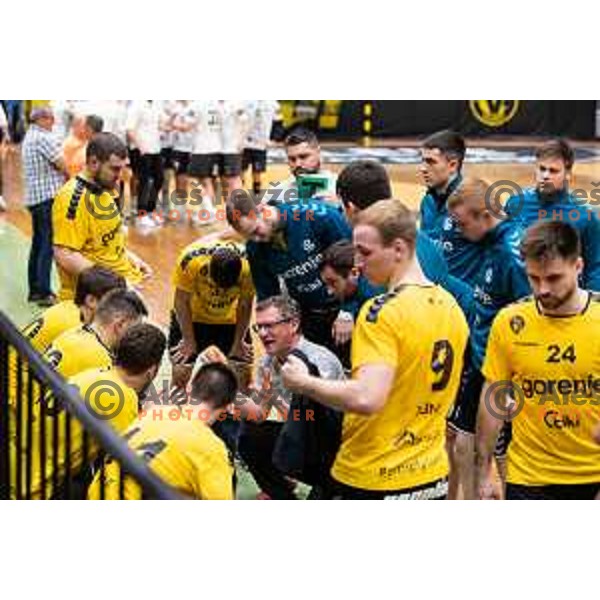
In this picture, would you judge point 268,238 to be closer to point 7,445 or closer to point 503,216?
point 503,216

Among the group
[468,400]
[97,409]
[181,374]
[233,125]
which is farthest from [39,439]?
[233,125]

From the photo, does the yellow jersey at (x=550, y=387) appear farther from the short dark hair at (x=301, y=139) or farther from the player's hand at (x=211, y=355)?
the short dark hair at (x=301, y=139)

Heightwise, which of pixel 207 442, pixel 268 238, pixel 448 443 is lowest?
pixel 448 443

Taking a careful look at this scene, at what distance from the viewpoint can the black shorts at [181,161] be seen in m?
15.7

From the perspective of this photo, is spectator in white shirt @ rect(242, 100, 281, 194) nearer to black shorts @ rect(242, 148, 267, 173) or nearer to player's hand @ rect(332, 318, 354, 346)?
black shorts @ rect(242, 148, 267, 173)

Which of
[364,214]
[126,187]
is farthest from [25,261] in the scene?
[364,214]

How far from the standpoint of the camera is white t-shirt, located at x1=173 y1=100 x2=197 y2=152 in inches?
603

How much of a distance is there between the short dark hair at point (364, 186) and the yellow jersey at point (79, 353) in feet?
4.35

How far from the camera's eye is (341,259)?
5.95m

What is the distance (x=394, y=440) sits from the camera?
15.1 feet

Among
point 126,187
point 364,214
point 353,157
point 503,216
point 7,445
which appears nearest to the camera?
point 364,214

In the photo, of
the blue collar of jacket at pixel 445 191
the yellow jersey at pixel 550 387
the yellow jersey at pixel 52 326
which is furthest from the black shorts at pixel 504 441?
the yellow jersey at pixel 52 326

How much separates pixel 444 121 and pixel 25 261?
1285 centimetres

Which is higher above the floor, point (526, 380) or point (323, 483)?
point (526, 380)
